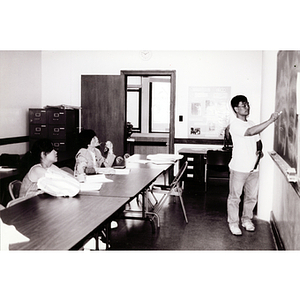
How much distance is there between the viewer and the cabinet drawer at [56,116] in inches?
229

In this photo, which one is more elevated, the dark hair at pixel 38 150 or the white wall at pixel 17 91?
the white wall at pixel 17 91

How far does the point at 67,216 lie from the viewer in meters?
2.35

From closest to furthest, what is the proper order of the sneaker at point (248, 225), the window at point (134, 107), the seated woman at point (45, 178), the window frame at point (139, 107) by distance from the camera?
1. the seated woman at point (45, 178)
2. the sneaker at point (248, 225)
3. the window frame at point (139, 107)
4. the window at point (134, 107)

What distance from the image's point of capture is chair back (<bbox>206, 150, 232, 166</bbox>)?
539 cm

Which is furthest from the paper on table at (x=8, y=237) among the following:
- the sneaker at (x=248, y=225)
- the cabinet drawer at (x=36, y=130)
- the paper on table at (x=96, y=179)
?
the cabinet drawer at (x=36, y=130)

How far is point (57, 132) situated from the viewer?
229 inches

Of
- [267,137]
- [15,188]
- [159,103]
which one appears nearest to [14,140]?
[15,188]

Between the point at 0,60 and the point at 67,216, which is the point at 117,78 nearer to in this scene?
the point at 0,60

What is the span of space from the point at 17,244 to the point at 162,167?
258 cm

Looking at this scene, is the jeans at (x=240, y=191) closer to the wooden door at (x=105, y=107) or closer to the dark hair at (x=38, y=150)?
the dark hair at (x=38, y=150)

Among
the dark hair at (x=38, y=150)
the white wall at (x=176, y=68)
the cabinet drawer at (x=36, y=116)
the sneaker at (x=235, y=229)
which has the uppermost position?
the white wall at (x=176, y=68)

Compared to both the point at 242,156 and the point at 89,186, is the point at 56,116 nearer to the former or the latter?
the point at 89,186

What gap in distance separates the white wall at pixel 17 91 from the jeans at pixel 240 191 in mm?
2844
